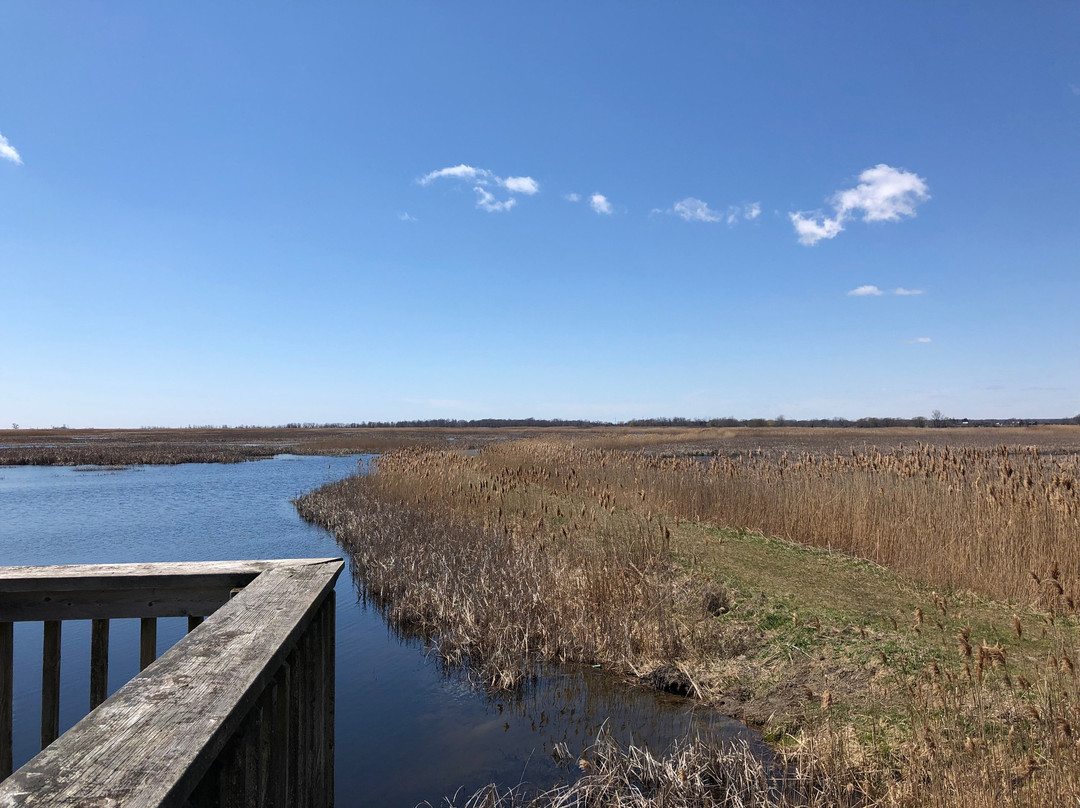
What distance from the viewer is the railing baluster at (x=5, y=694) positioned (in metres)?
2.56

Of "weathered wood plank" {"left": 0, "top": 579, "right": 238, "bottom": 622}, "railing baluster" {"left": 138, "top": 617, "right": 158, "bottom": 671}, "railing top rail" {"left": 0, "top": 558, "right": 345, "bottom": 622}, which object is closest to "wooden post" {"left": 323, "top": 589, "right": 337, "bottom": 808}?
"railing top rail" {"left": 0, "top": 558, "right": 345, "bottom": 622}

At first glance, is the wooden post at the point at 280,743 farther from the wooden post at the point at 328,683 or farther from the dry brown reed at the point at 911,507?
the dry brown reed at the point at 911,507

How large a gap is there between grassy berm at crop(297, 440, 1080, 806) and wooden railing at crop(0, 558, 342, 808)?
2.54 metres

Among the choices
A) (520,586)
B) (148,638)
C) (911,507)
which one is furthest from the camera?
(911,507)

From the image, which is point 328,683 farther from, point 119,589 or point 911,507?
point 911,507

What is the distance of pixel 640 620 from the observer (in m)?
6.88

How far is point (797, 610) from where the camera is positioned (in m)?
6.92

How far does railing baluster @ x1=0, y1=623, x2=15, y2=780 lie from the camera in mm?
2559

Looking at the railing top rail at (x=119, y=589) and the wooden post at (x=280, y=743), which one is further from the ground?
the railing top rail at (x=119, y=589)

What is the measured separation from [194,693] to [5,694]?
1.83 m

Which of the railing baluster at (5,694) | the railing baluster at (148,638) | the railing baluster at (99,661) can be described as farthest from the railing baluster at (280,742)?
the railing baluster at (5,694)

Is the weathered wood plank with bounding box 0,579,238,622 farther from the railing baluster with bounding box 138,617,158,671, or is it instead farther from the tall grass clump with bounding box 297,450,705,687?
the tall grass clump with bounding box 297,450,705,687

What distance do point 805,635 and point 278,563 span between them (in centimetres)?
529

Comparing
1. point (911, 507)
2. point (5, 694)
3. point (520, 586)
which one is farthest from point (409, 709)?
point (911, 507)
